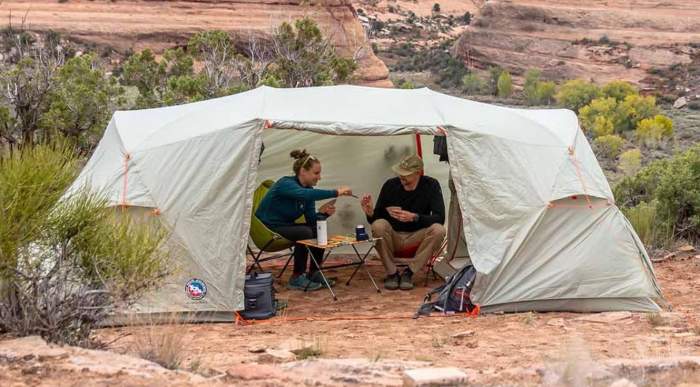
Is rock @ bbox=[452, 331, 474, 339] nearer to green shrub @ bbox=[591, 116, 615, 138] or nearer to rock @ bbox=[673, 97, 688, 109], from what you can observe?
green shrub @ bbox=[591, 116, 615, 138]

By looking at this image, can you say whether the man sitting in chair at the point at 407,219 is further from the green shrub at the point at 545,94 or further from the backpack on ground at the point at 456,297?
the green shrub at the point at 545,94

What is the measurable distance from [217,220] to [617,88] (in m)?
30.9

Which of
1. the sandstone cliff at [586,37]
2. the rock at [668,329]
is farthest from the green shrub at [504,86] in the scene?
the rock at [668,329]

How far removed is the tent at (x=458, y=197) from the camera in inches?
282

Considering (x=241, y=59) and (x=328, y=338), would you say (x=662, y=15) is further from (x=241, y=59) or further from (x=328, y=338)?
(x=328, y=338)

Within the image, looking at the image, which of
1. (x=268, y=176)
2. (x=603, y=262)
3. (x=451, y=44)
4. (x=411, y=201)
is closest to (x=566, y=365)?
(x=603, y=262)

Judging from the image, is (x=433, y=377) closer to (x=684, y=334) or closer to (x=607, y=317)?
(x=684, y=334)

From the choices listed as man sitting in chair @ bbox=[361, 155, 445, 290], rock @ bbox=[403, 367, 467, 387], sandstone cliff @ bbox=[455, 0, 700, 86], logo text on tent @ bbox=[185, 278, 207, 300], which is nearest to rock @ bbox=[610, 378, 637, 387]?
rock @ bbox=[403, 367, 467, 387]

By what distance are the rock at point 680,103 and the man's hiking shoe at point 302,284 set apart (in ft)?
101

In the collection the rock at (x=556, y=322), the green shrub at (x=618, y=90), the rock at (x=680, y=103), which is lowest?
→ the rock at (x=680, y=103)

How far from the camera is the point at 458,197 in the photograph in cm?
747

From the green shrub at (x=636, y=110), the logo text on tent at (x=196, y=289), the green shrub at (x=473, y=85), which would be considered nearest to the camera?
the logo text on tent at (x=196, y=289)

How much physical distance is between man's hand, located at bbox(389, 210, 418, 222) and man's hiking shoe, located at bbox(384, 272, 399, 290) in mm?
522

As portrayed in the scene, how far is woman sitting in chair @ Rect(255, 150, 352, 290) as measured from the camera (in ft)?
26.6
